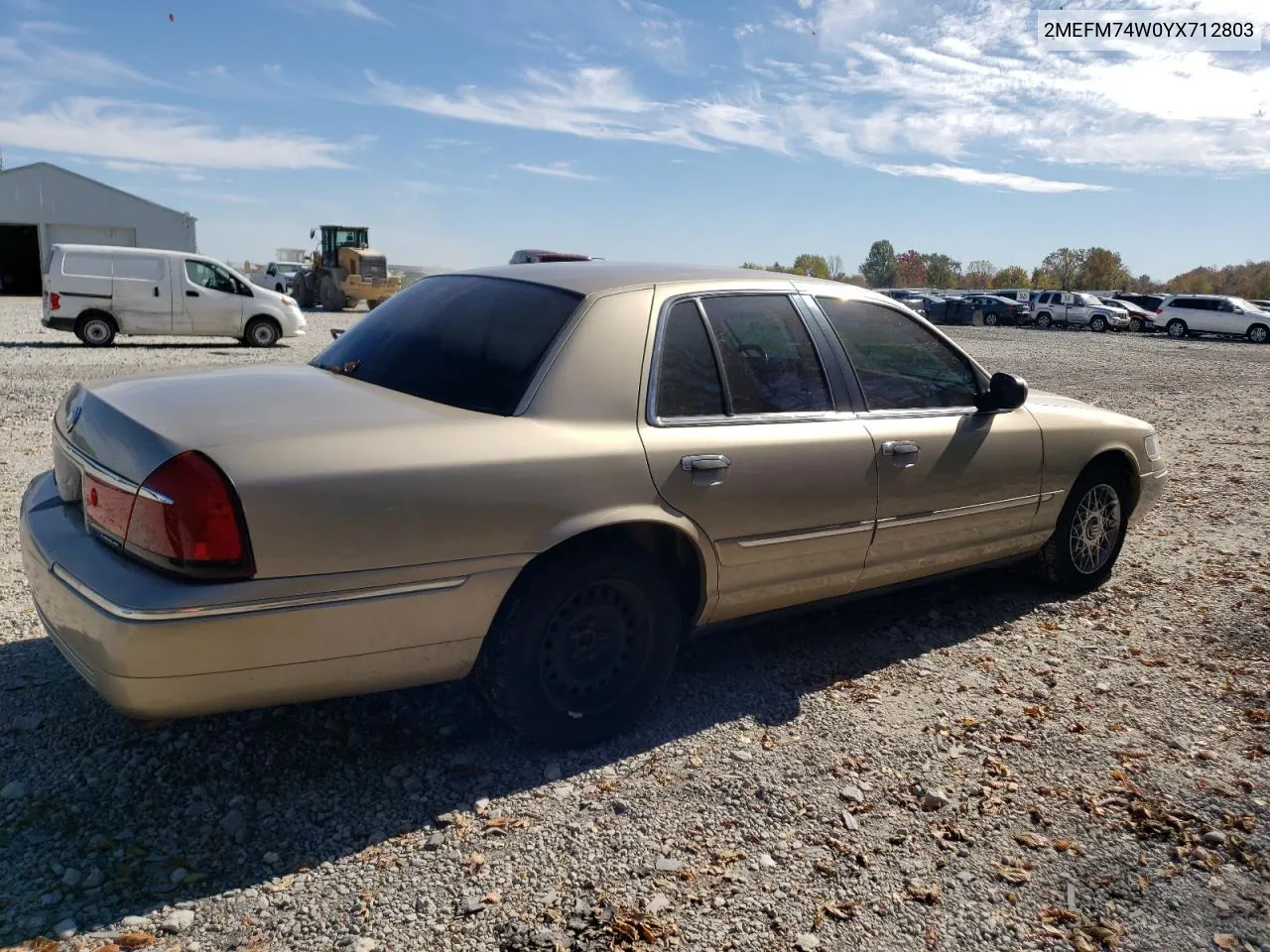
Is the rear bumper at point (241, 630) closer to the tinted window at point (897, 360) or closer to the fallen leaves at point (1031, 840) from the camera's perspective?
the fallen leaves at point (1031, 840)

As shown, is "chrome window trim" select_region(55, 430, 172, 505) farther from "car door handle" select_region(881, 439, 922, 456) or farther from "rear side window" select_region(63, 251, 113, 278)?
"rear side window" select_region(63, 251, 113, 278)

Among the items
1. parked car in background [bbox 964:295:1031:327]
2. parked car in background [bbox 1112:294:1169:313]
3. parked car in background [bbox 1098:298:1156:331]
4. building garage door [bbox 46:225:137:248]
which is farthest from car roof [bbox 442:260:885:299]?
parked car in background [bbox 1112:294:1169:313]

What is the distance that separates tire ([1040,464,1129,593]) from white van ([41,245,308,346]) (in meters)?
16.5

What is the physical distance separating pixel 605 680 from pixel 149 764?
57.6 inches

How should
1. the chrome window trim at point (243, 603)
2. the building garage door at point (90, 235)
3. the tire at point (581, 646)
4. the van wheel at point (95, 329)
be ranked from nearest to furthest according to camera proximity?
the chrome window trim at point (243, 603) → the tire at point (581, 646) → the van wheel at point (95, 329) → the building garage door at point (90, 235)

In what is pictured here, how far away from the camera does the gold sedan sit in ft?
8.51

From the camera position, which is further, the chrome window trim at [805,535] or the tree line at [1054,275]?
the tree line at [1054,275]

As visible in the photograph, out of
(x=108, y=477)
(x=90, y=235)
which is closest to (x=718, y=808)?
(x=108, y=477)

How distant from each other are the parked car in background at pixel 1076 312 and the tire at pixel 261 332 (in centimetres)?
3512

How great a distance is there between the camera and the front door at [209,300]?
17.9 meters

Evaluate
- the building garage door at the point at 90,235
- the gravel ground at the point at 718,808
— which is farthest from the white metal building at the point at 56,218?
the gravel ground at the point at 718,808

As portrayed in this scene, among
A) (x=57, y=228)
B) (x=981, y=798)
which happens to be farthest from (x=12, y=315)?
(x=981, y=798)

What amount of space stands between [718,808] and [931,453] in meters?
1.81

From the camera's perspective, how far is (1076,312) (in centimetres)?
4225
